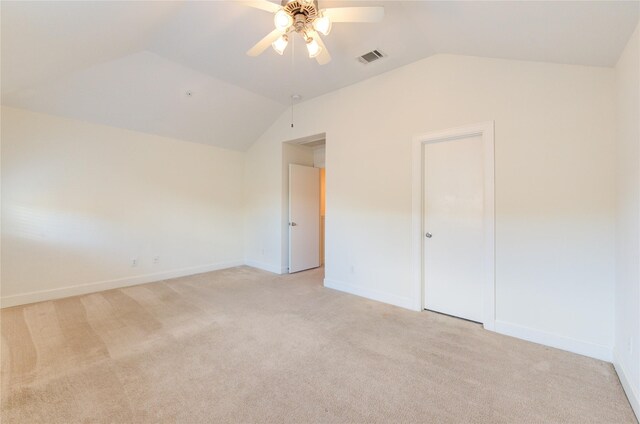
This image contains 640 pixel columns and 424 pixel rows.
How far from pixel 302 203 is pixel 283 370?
348cm

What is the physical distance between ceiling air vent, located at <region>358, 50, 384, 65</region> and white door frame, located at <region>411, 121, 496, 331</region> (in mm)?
1065

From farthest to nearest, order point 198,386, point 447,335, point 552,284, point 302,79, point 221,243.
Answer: point 221,243 → point 302,79 → point 447,335 → point 552,284 → point 198,386

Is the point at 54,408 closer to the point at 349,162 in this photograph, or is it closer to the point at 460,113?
the point at 349,162

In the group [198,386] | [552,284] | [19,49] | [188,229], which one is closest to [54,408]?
[198,386]

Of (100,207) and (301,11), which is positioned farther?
(100,207)

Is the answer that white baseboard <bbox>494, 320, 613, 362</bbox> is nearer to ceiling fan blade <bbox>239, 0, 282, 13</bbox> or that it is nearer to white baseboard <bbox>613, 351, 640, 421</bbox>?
white baseboard <bbox>613, 351, 640, 421</bbox>

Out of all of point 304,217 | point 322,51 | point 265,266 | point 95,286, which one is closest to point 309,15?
point 322,51

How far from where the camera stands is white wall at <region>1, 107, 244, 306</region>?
133 inches

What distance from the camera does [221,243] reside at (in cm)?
550

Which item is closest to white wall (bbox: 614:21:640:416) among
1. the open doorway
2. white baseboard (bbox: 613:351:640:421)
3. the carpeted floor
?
white baseboard (bbox: 613:351:640:421)

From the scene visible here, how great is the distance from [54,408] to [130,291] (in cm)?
260

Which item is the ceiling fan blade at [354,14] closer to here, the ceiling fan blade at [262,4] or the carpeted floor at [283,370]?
the ceiling fan blade at [262,4]

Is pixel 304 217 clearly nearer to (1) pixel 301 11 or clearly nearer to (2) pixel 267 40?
(2) pixel 267 40

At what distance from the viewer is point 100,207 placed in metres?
4.01
